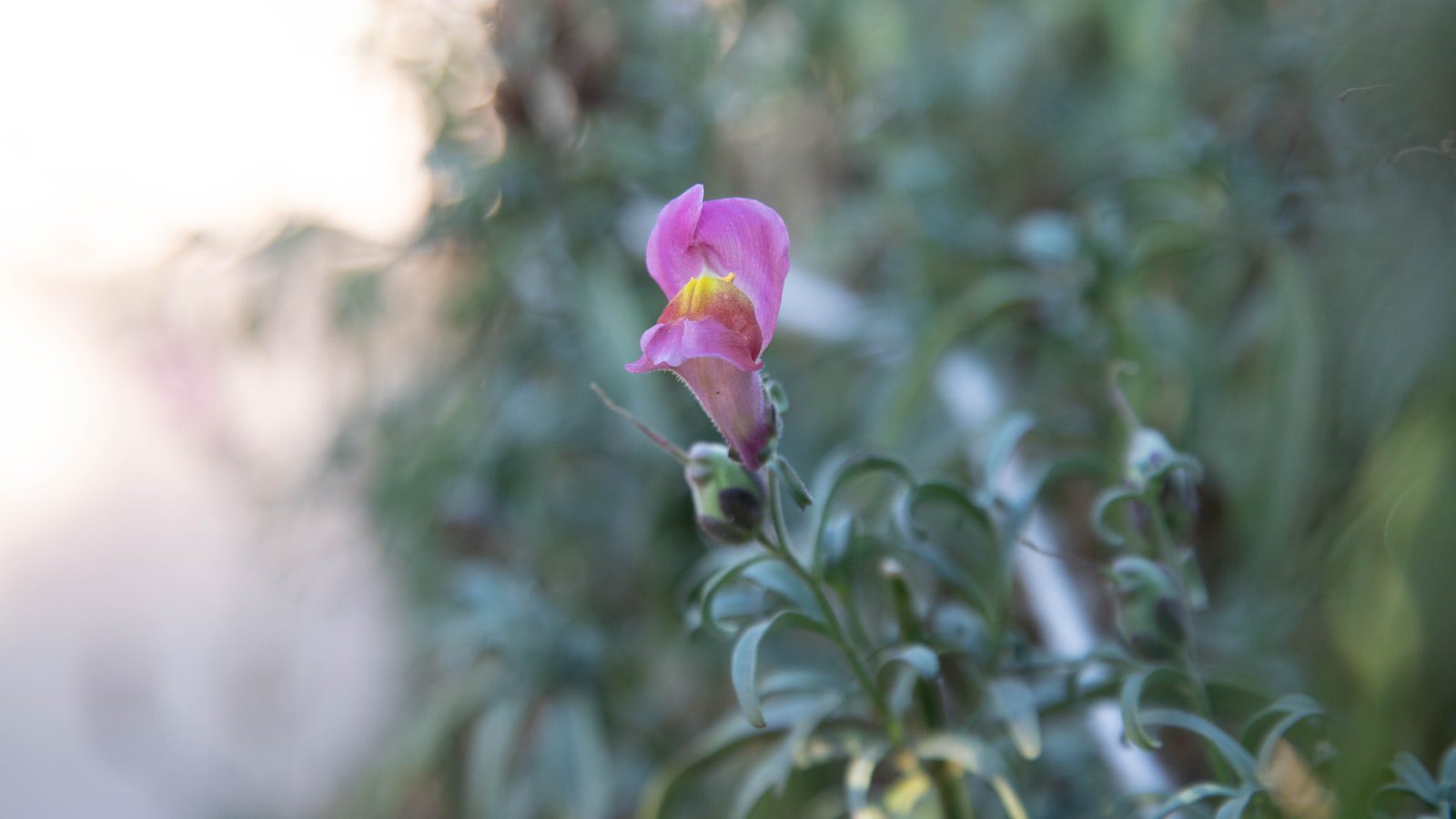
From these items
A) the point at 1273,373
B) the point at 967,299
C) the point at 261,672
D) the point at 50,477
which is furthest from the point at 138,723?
the point at 1273,373

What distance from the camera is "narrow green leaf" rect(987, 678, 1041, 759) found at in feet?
1.21

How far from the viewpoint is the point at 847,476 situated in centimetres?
41

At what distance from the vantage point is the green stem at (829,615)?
0.34 m

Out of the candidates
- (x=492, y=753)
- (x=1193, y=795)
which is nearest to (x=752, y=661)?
(x=1193, y=795)

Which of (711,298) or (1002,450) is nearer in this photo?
(711,298)

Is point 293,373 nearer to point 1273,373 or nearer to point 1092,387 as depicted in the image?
point 1092,387

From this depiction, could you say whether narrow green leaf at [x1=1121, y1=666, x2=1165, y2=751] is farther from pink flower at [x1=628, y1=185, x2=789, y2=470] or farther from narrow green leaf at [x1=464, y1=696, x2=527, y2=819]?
narrow green leaf at [x1=464, y1=696, x2=527, y2=819]

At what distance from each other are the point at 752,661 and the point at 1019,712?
0.37 feet

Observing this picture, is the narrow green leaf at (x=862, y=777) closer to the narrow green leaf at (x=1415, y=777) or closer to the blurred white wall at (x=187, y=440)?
the narrow green leaf at (x=1415, y=777)

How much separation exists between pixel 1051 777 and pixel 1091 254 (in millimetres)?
315

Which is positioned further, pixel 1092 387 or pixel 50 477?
pixel 50 477

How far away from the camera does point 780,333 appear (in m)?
1.08

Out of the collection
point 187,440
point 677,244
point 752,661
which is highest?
point 187,440

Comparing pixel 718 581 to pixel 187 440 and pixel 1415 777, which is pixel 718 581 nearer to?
pixel 1415 777
